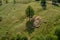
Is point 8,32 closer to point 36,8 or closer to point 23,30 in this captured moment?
point 23,30

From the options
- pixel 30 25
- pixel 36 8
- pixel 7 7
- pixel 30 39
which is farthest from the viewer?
pixel 7 7

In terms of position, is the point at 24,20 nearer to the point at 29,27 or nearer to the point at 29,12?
the point at 29,27

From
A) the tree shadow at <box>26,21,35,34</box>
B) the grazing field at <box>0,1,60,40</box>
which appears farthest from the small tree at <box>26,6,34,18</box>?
the grazing field at <box>0,1,60,40</box>

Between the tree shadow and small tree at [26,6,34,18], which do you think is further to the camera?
the tree shadow

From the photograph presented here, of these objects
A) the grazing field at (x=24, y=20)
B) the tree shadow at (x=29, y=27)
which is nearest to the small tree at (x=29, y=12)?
the tree shadow at (x=29, y=27)

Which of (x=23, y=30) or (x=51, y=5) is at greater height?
(x=51, y=5)

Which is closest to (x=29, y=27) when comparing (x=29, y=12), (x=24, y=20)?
(x=29, y=12)

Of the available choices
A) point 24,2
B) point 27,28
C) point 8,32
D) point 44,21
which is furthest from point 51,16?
point 24,2

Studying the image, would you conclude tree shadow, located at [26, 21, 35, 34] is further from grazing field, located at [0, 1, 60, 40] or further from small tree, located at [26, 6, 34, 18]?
small tree, located at [26, 6, 34, 18]
